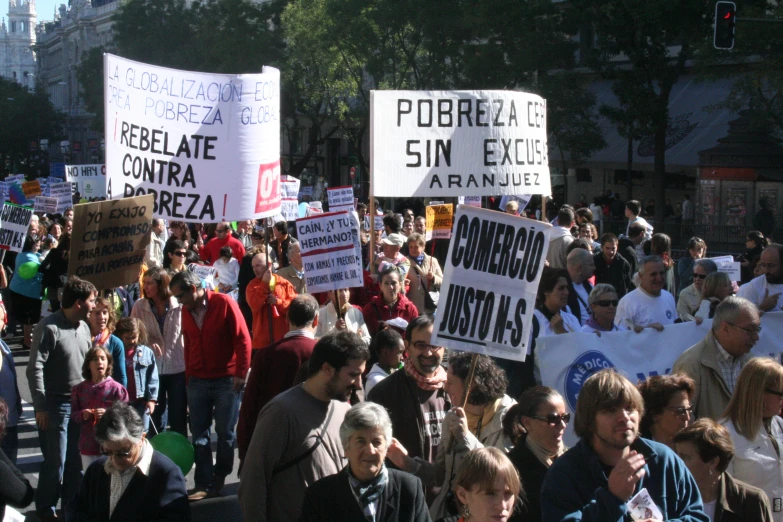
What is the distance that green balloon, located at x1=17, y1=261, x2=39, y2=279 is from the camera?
14.7 m

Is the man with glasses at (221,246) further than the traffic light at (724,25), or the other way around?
the traffic light at (724,25)

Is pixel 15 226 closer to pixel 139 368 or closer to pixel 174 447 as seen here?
pixel 139 368

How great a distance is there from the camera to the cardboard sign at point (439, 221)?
15320mm

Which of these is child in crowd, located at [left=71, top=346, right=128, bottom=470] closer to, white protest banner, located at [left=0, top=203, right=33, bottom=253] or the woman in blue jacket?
white protest banner, located at [left=0, top=203, right=33, bottom=253]

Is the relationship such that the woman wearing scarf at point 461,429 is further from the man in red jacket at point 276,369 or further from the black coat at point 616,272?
the black coat at point 616,272

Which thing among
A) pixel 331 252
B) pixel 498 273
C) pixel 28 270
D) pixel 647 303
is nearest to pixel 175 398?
pixel 331 252

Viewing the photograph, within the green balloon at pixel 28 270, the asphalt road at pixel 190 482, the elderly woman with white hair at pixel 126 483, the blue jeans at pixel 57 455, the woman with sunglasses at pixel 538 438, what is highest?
the woman with sunglasses at pixel 538 438

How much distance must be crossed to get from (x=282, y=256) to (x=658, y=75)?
61.6ft

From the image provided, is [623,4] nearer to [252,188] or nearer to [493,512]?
[252,188]

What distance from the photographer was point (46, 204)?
2161 cm

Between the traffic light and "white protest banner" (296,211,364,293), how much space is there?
993 centimetres

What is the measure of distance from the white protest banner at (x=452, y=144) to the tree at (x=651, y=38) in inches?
751

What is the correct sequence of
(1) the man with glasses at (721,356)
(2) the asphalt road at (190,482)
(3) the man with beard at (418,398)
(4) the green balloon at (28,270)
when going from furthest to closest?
(4) the green balloon at (28,270) < (2) the asphalt road at (190,482) < (1) the man with glasses at (721,356) < (3) the man with beard at (418,398)

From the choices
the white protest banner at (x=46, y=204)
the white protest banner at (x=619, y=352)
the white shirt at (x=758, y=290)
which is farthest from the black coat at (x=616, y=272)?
the white protest banner at (x=46, y=204)
